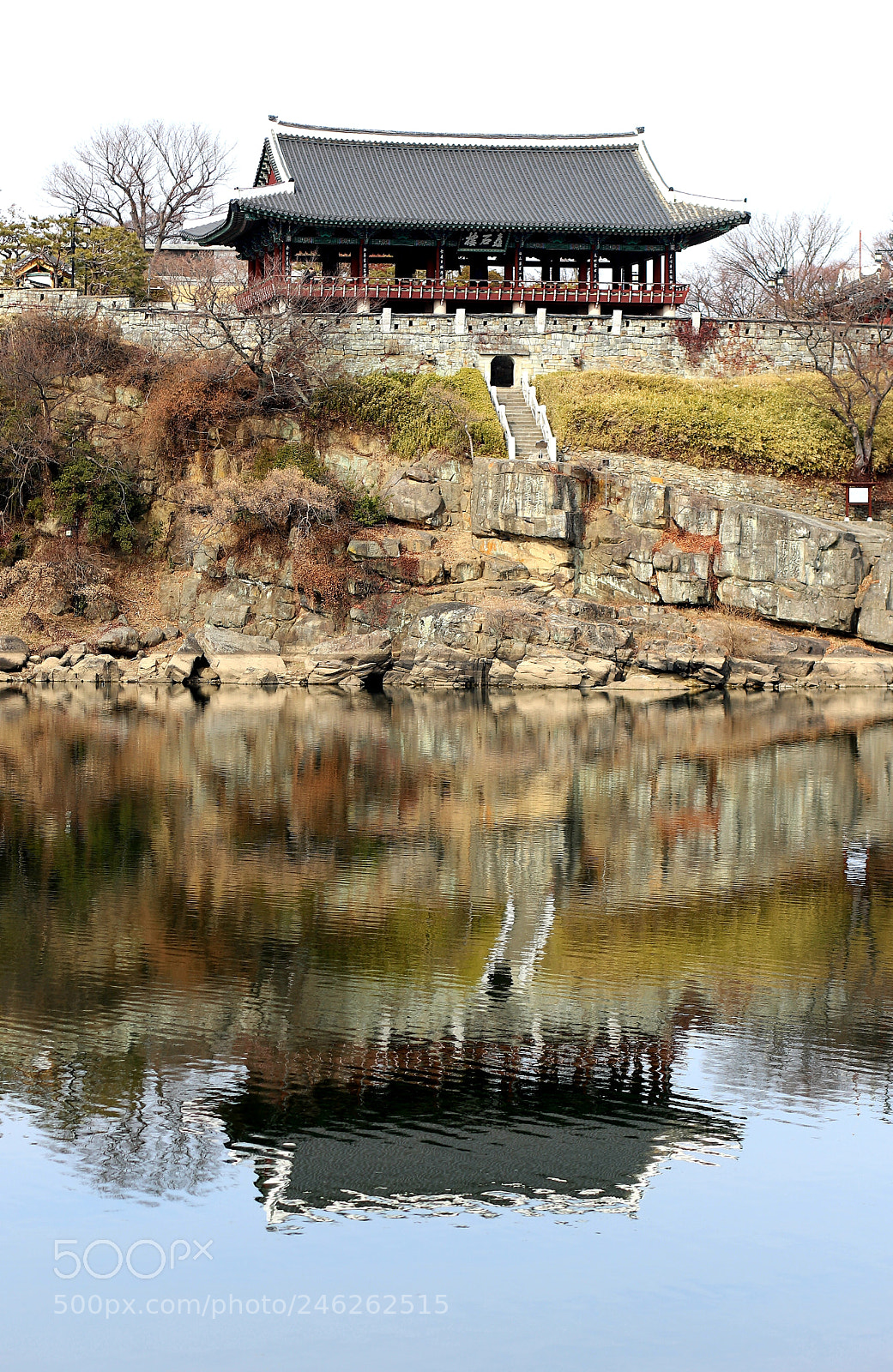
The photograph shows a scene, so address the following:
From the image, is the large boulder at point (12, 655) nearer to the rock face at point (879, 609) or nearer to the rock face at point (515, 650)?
the rock face at point (515, 650)

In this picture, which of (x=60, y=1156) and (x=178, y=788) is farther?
(x=178, y=788)

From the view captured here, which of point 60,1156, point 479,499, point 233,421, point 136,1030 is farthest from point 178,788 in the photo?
point 233,421

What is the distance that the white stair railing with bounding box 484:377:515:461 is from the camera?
47.9 m

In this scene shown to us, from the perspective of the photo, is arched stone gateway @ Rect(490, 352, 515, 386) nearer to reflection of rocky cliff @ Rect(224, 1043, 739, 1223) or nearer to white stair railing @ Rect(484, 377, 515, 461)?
white stair railing @ Rect(484, 377, 515, 461)

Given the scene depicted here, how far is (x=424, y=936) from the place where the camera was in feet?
54.3

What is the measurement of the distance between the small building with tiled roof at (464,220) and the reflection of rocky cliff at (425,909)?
27045 millimetres

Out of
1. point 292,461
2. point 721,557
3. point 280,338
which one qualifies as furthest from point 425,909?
point 280,338

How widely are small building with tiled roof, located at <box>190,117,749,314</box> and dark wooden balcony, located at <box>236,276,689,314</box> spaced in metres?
0.07

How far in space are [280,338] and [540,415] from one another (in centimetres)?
1007

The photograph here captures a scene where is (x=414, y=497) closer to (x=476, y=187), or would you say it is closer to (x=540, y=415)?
(x=540, y=415)

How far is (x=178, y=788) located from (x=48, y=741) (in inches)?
272

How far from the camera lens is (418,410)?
1928 inches

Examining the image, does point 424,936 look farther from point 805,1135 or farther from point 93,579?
point 93,579

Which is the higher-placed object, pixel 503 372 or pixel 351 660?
pixel 503 372
